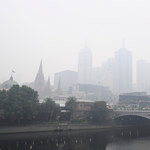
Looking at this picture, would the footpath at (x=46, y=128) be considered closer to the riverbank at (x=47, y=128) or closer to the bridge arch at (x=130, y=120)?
the riverbank at (x=47, y=128)

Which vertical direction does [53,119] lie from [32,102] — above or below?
below

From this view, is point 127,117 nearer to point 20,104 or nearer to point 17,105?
point 20,104

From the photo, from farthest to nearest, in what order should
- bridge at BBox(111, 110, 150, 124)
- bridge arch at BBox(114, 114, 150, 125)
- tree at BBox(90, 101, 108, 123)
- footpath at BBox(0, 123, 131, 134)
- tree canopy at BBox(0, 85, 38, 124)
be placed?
bridge arch at BBox(114, 114, 150, 125)
tree at BBox(90, 101, 108, 123)
bridge at BBox(111, 110, 150, 124)
tree canopy at BBox(0, 85, 38, 124)
footpath at BBox(0, 123, 131, 134)

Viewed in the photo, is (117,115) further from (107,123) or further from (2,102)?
(2,102)

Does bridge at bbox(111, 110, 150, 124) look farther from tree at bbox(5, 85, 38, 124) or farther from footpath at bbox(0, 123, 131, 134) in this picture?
tree at bbox(5, 85, 38, 124)

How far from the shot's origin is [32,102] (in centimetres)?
8594

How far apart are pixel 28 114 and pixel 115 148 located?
138 ft

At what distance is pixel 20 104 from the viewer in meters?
81.4

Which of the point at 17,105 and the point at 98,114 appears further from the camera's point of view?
the point at 98,114

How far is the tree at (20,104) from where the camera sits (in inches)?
3086

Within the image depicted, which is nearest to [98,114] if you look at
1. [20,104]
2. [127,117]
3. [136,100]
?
[127,117]

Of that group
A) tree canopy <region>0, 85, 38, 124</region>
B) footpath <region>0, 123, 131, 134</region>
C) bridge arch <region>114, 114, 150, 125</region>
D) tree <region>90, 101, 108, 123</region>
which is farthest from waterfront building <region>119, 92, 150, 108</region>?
tree canopy <region>0, 85, 38, 124</region>

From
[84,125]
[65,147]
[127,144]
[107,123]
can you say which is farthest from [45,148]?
[107,123]

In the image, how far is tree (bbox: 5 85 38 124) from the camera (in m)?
78.4
